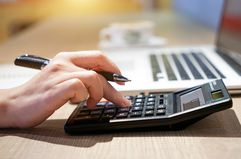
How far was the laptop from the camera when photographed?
2.39 feet

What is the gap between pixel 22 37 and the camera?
1.81 metres

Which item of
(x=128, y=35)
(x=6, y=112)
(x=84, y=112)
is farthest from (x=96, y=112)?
(x=128, y=35)

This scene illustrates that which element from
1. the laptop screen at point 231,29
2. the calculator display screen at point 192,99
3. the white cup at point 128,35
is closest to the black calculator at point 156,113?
the calculator display screen at point 192,99

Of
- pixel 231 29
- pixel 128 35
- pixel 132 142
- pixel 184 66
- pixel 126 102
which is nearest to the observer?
pixel 132 142

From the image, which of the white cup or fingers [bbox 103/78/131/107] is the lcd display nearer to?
fingers [bbox 103/78/131/107]

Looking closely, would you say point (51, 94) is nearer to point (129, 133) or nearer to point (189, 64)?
→ point (129, 133)

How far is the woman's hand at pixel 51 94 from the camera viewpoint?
0.57m

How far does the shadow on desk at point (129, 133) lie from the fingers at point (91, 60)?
127 mm

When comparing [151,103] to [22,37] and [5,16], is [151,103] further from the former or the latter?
[5,16]

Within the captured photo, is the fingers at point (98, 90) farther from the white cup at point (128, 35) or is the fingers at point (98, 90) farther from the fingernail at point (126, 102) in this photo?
the white cup at point (128, 35)

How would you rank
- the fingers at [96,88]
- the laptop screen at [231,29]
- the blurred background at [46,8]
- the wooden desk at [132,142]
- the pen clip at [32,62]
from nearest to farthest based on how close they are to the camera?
the wooden desk at [132,142] → the fingers at [96,88] → the pen clip at [32,62] → the laptop screen at [231,29] → the blurred background at [46,8]

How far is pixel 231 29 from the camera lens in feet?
3.76

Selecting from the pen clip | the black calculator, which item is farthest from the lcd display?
the pen clip

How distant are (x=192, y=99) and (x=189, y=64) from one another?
0.32 m
